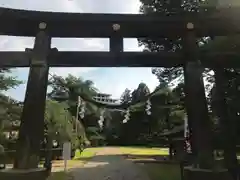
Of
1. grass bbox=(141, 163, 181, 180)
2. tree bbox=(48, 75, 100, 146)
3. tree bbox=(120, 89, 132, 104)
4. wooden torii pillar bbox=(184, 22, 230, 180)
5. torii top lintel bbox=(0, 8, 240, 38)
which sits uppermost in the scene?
tree bbox=(120, 89, 132, 104)

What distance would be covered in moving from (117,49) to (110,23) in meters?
0.88

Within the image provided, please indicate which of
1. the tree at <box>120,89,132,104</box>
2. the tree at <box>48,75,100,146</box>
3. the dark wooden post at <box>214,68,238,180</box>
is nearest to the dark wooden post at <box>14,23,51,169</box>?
the dark wooden post at <box>214,68,238,180</box>

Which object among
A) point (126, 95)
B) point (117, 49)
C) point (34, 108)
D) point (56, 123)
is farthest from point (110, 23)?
point (126, 95)

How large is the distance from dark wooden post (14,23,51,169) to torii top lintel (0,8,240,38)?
16.5 inches

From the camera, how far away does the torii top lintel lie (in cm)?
924

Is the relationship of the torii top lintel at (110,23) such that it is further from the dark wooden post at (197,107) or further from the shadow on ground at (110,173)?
the shadow on ground at (110,173)

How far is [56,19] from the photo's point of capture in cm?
923

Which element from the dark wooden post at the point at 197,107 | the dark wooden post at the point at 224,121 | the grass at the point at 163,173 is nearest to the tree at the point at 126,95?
the grass at the point at 163,173

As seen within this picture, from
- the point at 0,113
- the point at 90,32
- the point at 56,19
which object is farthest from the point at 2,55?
the point at 0,113

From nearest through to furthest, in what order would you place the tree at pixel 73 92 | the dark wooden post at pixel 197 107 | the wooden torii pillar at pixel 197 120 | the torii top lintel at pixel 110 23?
the wooden torii pillar at pixel 197 120 → the dark wooden post at pixel 197 107 → the torii top lintel at pixel 110 23 → the tree at pixel 73 92

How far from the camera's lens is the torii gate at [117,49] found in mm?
8312

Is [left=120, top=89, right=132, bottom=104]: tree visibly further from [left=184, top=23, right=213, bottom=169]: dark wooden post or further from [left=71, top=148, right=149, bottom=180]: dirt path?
[left=184, top=23, right=213, bottom=169]: dark wooden post

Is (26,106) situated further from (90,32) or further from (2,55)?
(90,32)

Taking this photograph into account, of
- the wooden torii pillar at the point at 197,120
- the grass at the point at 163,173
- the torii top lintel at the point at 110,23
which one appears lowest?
the grass at the point at 163,173
